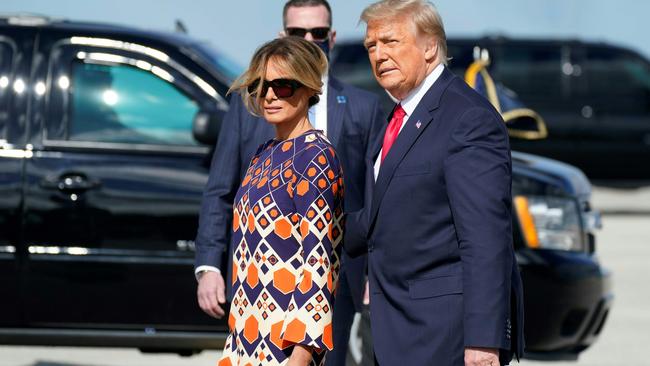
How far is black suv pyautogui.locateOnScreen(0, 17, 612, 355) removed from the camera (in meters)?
6.19

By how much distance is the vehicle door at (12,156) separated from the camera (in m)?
6.18

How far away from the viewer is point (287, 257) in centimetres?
378

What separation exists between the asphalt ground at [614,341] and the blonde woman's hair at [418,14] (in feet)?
13.8

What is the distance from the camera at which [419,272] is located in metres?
3.79

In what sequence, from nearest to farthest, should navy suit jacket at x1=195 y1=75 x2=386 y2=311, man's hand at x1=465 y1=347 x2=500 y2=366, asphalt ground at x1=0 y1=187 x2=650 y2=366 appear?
1. man's hand at x1=465 y1=347 x2=500 y2=366
2. navy suit jacket at x1=195 y1=75 x2=386 y2=311
3. asphalt ground at x1=0 y1=187 x2=650 y2=366

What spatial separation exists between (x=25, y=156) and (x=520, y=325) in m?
3.11

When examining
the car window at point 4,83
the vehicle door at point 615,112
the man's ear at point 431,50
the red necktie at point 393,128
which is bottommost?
the vehicle door at point 615,112

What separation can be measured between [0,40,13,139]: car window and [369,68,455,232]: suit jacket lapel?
2.94m

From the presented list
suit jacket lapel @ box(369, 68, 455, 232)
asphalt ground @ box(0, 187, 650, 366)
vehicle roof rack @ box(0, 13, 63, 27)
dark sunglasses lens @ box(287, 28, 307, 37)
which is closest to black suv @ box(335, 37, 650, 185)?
asphalt ground @ box(0, 187, 650, 366)

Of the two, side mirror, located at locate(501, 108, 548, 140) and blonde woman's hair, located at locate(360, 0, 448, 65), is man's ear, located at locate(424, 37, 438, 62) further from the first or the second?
side mirror, located at locate(501, 108, 548, 140)

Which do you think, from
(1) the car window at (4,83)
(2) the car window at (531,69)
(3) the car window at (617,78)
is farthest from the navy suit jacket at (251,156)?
(3) the car window at (617,78)

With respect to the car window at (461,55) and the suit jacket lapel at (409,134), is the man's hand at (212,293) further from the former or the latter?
the car window at (461,55)

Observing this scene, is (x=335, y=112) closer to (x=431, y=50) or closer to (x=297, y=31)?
(x=297, y=31)

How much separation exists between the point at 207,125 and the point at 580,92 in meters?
11.7
